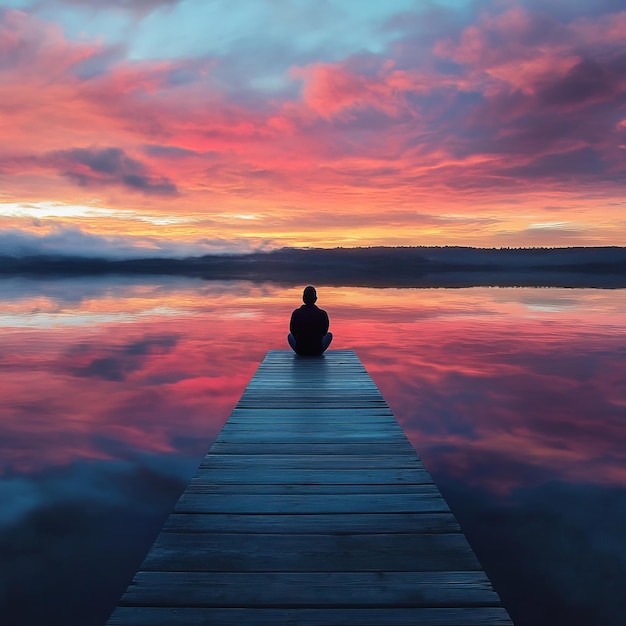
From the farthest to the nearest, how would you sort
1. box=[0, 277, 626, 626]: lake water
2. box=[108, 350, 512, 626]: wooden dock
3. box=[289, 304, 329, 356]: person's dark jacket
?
1. box=[289, 304, 329, 356]: person's dark jacket
2. box=[0, 277, 626, 626]: lake water
3. box=[108, 350, 512, 626]: wooden dock

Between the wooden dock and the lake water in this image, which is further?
the lake water

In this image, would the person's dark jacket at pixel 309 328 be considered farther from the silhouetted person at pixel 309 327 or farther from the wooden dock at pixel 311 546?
the wooden dock at pixel 311 546

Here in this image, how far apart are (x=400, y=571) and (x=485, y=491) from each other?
364 centimetres

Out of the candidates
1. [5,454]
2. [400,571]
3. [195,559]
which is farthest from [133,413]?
[400,571]

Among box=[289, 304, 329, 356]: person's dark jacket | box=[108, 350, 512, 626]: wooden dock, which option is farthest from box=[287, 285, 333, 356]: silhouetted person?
box=[108, 350, 512, 626]: wooden dock

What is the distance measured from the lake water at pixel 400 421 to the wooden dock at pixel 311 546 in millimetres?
1374

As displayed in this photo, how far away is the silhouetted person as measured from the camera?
9.55m

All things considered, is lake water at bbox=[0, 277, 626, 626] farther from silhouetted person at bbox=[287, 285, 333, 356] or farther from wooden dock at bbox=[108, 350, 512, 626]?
silhouetted person at bbox=[287, 285, 333, 356]

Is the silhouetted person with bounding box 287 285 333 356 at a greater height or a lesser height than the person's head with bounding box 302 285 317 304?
lesser

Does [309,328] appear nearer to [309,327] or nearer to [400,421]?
[309,327]

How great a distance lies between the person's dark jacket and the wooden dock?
4108 mm

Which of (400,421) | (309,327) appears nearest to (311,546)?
(400,421)

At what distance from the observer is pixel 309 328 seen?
997 cm

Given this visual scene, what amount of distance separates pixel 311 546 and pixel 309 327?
673cm
